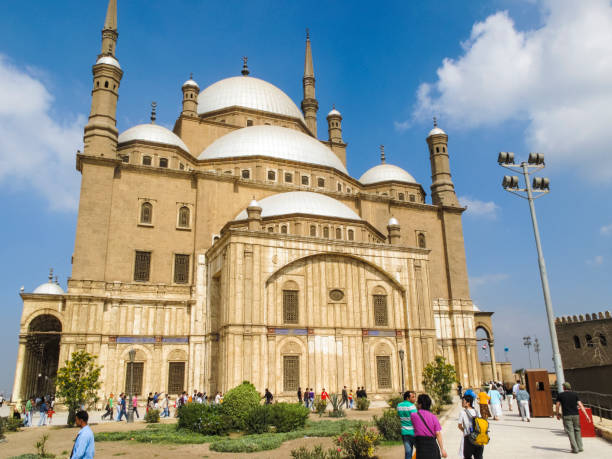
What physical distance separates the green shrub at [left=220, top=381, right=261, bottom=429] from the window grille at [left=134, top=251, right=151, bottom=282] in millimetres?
14042

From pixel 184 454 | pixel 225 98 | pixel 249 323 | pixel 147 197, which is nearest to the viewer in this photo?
pixel 184 454

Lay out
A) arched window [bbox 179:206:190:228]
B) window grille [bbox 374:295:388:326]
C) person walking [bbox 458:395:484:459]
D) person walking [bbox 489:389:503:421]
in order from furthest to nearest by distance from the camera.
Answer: arched window [bbox 179:206:190:228] → window grille [bbox 374:295:388:326] → person walking [bbox 489:389:503:421] → person walking [bbox 458:395:484:459]

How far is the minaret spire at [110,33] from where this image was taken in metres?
34.3

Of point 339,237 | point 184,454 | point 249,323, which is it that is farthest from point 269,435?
point 339,237

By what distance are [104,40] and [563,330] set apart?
40050mm

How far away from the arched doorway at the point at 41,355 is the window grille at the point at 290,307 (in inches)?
468

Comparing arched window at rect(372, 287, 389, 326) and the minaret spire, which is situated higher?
the minaret spire

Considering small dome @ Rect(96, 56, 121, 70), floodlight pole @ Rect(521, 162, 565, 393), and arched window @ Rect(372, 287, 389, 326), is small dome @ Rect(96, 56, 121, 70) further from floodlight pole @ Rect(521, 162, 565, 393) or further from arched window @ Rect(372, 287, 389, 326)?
floodlight pole @ Rect(521, 162, 565, 393)

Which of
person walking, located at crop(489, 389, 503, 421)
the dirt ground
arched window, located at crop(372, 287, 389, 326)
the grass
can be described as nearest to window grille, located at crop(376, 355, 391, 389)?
arched window, located at crop(372, 287, 389, 326)

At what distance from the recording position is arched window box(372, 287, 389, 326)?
2697 centimetres

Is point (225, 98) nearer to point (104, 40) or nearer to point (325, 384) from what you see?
point (104, 40)

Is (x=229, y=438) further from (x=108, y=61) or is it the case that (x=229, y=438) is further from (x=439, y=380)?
(x=108, y=61)

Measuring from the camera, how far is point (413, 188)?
4138 cm

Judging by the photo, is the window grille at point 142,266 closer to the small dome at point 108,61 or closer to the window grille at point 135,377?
the window grille at point 135,377
